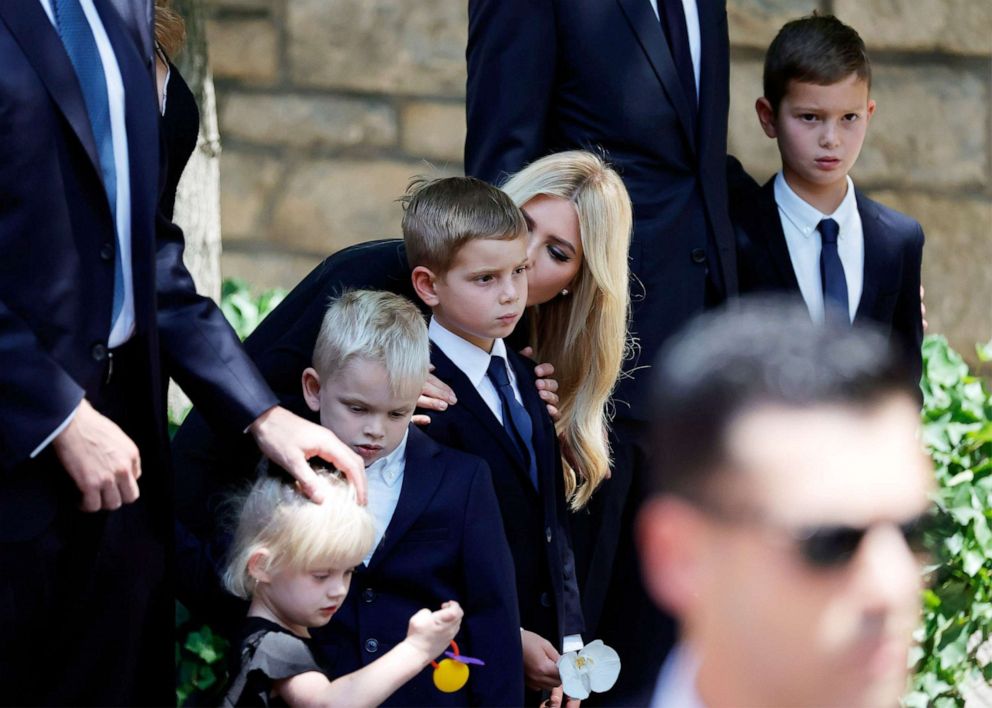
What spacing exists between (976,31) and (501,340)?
2783mm

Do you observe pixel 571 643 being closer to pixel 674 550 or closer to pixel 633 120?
pixel 633 120

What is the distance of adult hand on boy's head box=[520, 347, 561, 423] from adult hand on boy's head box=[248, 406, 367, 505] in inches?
25.2

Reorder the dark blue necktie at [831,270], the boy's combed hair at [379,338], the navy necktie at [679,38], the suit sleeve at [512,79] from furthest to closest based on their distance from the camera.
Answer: the dark blue necktie at [831,270] → the navy necktie at [679,38] → the suit sleeve at [512,79] → the boy's combed hair at [379,338]

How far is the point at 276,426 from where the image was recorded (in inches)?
99.8

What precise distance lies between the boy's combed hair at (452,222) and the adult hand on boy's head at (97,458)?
2.74 ft

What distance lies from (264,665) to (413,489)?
400mm

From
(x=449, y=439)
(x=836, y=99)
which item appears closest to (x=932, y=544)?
(x=449, y=439)

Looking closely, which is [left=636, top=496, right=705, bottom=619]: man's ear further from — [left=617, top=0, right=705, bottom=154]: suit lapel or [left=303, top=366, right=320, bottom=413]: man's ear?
[left=617, top=0, right=705, bottom=154]: suit lapel

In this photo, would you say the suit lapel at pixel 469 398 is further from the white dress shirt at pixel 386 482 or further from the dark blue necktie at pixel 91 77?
the dark blue necktie at pixel 91 77

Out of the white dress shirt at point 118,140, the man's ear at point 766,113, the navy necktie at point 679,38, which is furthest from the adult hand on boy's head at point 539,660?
the man's ear at point 766,113

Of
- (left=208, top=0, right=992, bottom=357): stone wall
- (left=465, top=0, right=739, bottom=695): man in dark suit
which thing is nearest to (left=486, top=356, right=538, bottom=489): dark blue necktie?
(left=465, top=0, right=739, bottom=695): man in dark suit

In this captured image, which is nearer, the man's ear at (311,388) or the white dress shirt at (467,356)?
the man's ear at (311,388)

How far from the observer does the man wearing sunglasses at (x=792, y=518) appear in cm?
122

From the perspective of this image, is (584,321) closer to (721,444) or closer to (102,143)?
(102,143)
